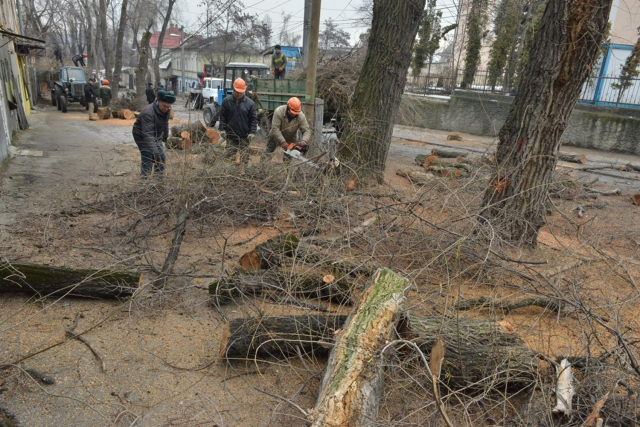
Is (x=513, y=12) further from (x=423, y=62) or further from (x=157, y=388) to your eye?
(x=157, y=388)

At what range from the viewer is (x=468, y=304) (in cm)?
361

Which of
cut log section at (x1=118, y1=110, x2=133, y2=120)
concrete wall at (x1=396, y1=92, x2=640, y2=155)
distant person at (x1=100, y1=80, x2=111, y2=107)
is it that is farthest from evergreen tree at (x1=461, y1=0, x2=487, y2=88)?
distant person at (x1=100, y1=80, x2=111, y2=107)

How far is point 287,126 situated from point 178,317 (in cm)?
405

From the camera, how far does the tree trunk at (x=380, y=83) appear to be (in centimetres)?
664

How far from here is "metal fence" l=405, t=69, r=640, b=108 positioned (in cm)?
1466

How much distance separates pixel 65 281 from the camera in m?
3.51

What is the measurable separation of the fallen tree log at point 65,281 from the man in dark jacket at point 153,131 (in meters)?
2.58

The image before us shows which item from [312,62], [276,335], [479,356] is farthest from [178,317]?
[312,62]

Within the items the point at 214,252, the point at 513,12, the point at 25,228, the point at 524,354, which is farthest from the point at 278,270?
the point at 513,12

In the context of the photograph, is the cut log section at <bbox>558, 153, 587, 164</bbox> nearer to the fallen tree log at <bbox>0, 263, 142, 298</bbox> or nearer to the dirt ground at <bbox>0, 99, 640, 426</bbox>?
the dirt ground at <bbox>0, 99, 640, 426</bbox>

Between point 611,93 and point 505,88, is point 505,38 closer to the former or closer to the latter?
point 505,88

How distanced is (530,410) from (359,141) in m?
5.08

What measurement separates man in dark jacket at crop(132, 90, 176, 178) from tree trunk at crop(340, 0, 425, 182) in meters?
2.60

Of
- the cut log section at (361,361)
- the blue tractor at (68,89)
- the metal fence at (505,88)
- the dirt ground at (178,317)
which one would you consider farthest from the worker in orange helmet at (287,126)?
the blue tractor at (68,89)
